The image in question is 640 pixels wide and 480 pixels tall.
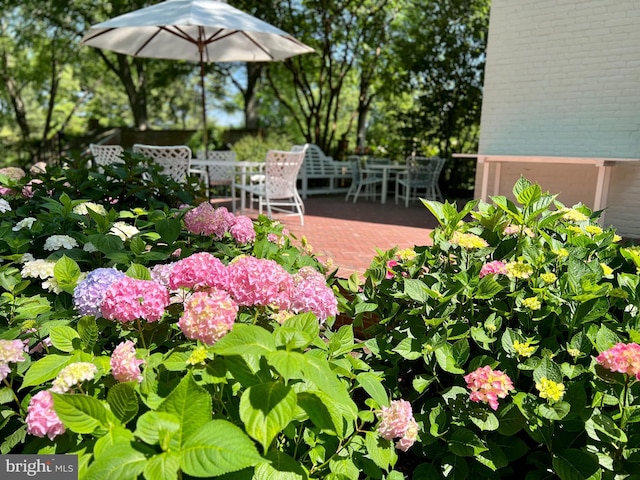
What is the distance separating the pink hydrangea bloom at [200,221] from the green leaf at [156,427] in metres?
1.00

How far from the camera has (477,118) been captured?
1107 centimetres

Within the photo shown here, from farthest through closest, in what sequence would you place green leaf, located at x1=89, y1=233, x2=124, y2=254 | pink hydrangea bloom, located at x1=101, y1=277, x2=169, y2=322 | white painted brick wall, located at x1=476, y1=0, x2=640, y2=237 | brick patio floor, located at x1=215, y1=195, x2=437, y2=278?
1. white painted brick wall, located at x1=476, y1=0, x2=640, y2=237
2. brick patio floor, located at x1=215, y1=195, x2=437, y2=278
3. green leaf, located at x1=89, y1=233, x2=124, y2=254
4. pink hydrangea bloom, located at x1=101, y1=277, x2=169, y2=322

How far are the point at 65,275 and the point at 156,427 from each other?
1.96 ft

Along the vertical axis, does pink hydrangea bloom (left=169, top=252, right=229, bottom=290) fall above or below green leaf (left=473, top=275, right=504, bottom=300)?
above

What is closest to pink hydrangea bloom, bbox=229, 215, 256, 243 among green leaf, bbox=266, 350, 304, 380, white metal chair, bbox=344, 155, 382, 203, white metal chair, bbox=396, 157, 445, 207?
green leaf, bbox=266, 350, 304, 380

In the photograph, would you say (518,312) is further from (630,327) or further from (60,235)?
(60,235)

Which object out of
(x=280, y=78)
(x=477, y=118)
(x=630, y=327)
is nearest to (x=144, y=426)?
(x=630, y=327)

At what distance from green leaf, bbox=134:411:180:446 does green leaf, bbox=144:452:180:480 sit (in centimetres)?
3

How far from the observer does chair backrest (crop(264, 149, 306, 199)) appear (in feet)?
19.1

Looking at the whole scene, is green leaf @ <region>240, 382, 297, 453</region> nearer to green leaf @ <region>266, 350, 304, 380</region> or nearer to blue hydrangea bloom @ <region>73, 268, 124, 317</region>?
green leaf @ <region>266, 350, 304, 380</region>

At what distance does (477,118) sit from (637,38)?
204 inches

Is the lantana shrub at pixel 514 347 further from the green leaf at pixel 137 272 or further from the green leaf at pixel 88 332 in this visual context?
the green leaf at pixel 88 332

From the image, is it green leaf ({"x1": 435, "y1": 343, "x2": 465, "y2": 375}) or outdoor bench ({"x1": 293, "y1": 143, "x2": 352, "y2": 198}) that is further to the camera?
outdoor bench ({"x1": 293, "y1": 143, "x2": 352, "y2": 198})

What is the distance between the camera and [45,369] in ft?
3.38
